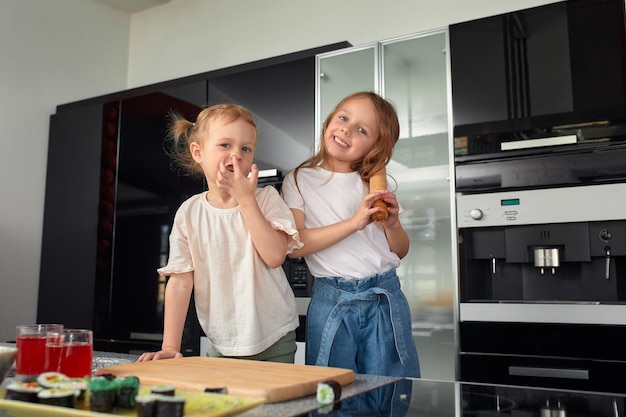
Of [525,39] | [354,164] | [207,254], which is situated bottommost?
[207,254]

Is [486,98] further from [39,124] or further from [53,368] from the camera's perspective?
[39,124]

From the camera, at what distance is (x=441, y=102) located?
218cm

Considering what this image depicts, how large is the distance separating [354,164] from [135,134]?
1.76 metres

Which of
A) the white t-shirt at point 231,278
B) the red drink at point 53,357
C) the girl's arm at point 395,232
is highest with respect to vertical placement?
the girl's arm at point 395,232

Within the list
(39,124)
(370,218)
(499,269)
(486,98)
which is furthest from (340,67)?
(39,124)

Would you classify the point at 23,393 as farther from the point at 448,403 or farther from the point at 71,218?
the point at 71,218

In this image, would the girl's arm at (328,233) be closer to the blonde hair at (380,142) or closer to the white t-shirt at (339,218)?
the white t-shirt at (339,218)

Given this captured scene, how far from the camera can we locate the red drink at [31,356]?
2.51ft

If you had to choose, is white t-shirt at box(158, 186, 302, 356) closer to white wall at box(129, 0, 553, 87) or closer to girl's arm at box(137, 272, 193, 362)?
girl's arm at box(137, 272, 193, 362)

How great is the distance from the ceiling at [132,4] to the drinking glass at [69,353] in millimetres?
3259

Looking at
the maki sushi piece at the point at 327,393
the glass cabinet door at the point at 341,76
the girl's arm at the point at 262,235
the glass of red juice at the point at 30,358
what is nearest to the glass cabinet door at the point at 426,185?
the glass cabinet door at the point at 341,76

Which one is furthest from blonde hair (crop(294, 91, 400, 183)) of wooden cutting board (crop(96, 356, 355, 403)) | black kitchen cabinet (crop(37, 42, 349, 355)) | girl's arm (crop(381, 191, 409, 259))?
black kitchen cabinet (crop(37, 42, 349, 355))

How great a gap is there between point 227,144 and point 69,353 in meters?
0.55

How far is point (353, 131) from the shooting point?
138cm
